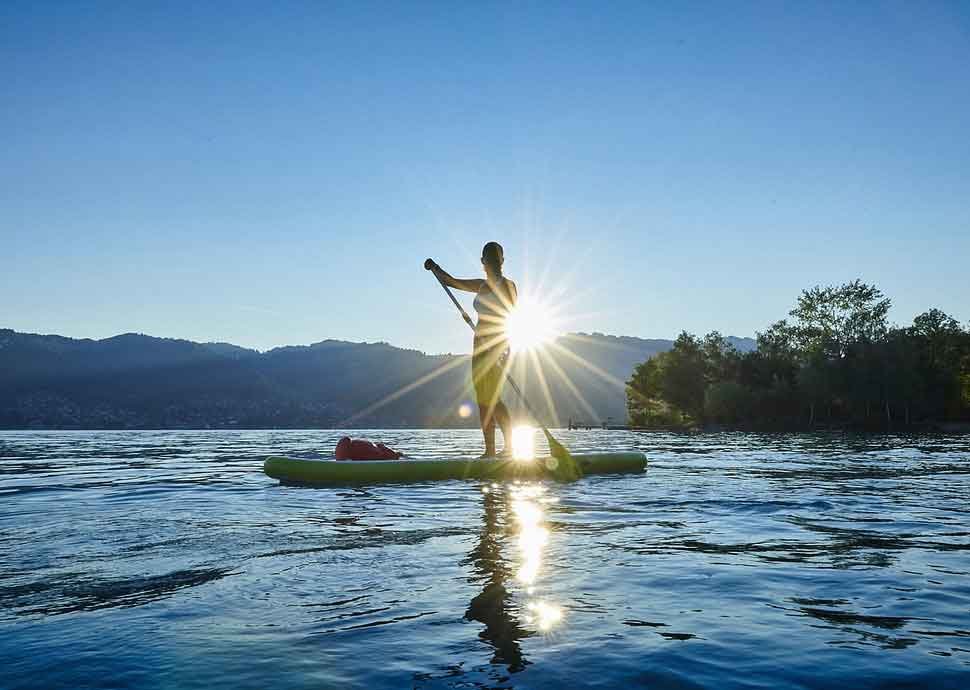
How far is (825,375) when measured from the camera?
7306 centimetres

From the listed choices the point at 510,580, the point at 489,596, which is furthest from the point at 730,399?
the point at 489,596

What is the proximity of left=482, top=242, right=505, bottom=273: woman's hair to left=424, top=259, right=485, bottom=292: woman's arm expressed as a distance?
15.1 inches

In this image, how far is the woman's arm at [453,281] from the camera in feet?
39.1

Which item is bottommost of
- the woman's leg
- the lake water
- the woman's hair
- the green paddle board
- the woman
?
the lake water

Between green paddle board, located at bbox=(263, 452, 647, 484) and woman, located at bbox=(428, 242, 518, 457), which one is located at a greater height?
woman, located at bbox=(428, 242, 518, 457)

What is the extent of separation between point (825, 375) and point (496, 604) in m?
77.4

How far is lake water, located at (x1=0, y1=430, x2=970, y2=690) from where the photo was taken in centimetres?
291

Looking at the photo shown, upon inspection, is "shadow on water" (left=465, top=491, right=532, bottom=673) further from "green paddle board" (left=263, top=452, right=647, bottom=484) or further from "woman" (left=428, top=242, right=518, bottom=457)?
"woman" (left=428, top=242, right=518, bottom=457)

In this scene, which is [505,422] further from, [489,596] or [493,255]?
[489,596]

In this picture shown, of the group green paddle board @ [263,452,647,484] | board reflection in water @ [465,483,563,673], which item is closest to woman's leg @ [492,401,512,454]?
green paddle board @ [263,452,647,484]

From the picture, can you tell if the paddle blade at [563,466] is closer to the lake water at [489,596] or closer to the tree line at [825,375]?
the lake water at [489,596]

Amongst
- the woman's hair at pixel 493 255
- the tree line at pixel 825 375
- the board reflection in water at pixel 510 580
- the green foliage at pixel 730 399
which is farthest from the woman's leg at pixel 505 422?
the green foliage at pixel 730 399

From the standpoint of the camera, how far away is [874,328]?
8738 cm

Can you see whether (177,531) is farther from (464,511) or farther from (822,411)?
(822,411)
